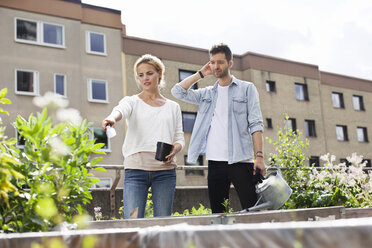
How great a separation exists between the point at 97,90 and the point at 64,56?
2111 millimetres

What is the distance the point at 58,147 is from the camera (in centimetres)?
166

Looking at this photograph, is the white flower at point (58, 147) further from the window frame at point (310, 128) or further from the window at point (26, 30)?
the window frame at point (310, 128)

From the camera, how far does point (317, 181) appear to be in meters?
4.72

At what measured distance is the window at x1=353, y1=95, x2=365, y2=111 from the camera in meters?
31.5

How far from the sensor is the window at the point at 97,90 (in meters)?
20.1

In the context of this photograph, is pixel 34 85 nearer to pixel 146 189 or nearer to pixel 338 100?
pixel 146 189

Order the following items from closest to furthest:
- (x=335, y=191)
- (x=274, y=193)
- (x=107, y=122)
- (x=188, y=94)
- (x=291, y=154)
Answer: (x=107, y=122) < (x=274, y=193) < (x=188, y=94) < (x=335, y=191) < (x=291, y=154)

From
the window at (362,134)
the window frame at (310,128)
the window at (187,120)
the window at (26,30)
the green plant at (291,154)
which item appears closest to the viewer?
the green plant at (291,154)

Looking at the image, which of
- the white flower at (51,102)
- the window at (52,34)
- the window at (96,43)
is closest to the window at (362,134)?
the window at (96,43)

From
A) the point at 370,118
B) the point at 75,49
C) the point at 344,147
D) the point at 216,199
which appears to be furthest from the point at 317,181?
the point at 370,118

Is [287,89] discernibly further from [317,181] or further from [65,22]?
[317,181]

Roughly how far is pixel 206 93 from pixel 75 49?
1738cm

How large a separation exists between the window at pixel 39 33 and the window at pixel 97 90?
86.3 inches

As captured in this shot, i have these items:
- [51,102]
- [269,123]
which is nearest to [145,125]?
[51,102]
